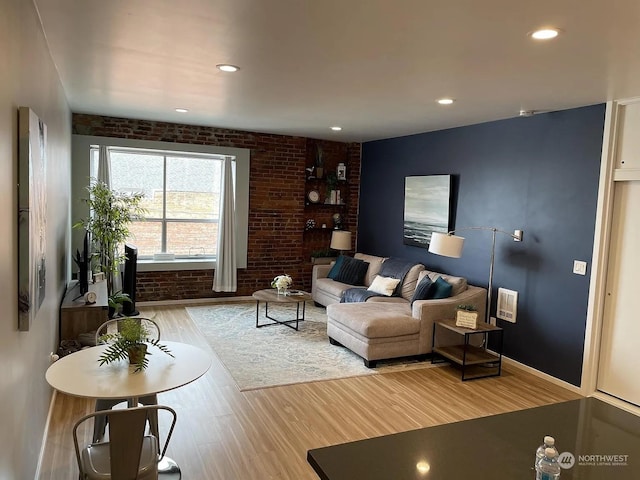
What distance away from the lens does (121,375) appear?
239 cm

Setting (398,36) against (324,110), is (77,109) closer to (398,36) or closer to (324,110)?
(324,110)

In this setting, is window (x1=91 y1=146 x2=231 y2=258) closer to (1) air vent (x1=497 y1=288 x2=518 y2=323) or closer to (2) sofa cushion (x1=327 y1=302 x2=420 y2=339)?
(2) sofa cushion (x1=327 y1=302 x2=420 y2=339)

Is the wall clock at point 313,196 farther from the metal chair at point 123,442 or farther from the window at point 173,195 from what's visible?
the metal chair at point 123,442

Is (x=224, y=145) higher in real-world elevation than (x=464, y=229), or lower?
higher

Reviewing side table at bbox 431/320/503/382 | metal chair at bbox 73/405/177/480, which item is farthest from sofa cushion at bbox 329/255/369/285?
metal chair at bbox 73/405/177/480

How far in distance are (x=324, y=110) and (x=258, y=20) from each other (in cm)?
253

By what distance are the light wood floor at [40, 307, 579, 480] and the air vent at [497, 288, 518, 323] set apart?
1.82 feet

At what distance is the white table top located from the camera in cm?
221

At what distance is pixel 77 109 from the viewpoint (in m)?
5.74

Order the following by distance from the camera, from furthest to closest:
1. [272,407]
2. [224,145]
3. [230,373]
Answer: [224,145], [230,373], [272,407]

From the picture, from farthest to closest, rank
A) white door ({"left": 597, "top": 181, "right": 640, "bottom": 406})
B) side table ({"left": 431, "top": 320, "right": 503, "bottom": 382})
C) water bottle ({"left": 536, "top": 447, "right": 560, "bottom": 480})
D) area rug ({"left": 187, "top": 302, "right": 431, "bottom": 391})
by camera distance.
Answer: side table ({"left": 431, "top": 320, "right": 503, "bottom": 382}) → area rug ({"left": 187, "top": 302, "right": 431, "bottom": 391}) → white door ({"left": 597, "top": 181, "right": 640, "bottom": 406}) → water bottle ({"left": 536, "top": 447, "right": 560, "bottom": 480})

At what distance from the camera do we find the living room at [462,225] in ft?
6.58

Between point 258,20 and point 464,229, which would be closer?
point 258,20

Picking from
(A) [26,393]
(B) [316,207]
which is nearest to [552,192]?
(B) [316,207]
